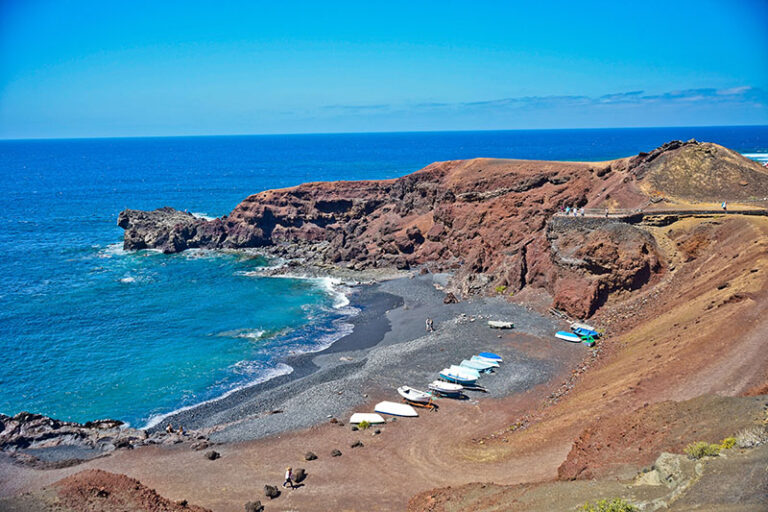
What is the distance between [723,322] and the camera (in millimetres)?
31609

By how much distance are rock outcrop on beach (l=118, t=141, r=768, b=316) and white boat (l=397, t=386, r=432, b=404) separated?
17.8 m

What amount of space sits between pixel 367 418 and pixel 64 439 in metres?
17.7

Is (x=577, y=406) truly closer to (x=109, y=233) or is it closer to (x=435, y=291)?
(x=435, y=291)

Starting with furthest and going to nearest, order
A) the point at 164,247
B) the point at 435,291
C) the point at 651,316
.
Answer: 1. the point at 164,247
2. the point at 435,291
3. the point at 651,316

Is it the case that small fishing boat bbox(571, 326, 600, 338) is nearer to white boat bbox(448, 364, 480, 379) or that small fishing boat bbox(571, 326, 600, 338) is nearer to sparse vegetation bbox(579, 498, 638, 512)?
white boat bbox(448, 364, 480, 379)

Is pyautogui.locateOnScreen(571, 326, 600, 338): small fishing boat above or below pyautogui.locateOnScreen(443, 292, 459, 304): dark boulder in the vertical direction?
above

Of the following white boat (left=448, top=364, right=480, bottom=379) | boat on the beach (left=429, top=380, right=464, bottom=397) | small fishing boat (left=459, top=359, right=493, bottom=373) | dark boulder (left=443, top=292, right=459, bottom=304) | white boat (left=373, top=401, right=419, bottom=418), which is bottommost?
white boat (left=373, top=401, right=419, bottom=418)

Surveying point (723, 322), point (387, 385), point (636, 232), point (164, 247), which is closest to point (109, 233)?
point (164, 247)

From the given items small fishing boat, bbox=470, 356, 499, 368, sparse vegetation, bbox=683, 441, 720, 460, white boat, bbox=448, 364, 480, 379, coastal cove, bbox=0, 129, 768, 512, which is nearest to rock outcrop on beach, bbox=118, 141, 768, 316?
coastal cove, bbox=0, 129, 768, 512

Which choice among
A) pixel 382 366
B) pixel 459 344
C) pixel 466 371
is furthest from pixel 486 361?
pixel 382 366

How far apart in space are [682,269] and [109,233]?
89.9 m

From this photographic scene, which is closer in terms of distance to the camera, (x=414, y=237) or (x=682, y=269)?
(x=682, y=269)

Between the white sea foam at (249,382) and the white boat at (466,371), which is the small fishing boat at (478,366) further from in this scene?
the white sea foam at (249,382)

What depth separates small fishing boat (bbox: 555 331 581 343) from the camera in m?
42.4
